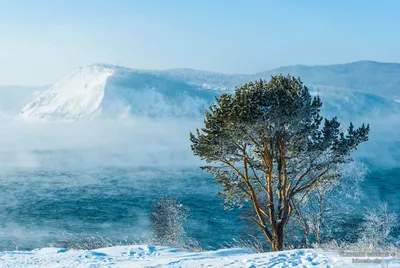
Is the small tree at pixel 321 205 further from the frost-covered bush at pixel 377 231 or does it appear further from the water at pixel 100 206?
the water at pixel 100 206

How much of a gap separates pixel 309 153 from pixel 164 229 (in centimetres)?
5403

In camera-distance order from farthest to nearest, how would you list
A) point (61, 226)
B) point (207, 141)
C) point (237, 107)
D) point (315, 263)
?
point (61, 226) < point (207, 141) < point (237, 107) < point (315, 263)

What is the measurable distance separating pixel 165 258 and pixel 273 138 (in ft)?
30.4

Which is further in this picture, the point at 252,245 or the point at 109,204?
the point at 109,204

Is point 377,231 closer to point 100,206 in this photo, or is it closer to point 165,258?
point 165,258

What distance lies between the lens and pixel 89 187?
149 m

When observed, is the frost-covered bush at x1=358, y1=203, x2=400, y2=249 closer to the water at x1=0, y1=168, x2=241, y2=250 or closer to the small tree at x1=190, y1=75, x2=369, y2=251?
the small tree at x1=190, y1=75, x2=369, y2=251

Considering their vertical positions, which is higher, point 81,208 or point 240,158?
point 240,158

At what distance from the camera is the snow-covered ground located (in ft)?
51.1

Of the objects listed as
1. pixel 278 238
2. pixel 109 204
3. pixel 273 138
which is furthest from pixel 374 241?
pixel 109 204

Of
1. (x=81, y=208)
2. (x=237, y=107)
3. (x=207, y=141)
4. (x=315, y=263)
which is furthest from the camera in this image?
(x=81, y=208)

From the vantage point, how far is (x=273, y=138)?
24.3 metres

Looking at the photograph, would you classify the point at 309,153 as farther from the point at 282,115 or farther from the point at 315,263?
the point at 315,263

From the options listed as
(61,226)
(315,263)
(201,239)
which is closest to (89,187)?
(61,226)
